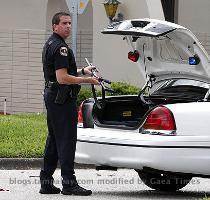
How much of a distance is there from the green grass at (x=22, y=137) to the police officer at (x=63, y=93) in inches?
153

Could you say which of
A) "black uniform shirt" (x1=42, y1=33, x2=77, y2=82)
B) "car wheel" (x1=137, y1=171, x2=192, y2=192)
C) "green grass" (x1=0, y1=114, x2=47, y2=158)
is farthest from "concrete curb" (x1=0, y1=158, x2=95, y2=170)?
"black uniform shirt" (x1=42, y1=33, x2=77, y2=82)

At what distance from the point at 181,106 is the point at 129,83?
465 inches

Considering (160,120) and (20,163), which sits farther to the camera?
(20,163)

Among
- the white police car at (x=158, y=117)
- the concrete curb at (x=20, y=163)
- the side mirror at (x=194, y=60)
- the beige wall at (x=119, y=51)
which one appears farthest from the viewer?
the beige wall at (x=119, y=51)

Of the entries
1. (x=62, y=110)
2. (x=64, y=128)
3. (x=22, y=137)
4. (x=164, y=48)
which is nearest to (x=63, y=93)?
(x=62, y=110)

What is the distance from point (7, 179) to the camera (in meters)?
12.8

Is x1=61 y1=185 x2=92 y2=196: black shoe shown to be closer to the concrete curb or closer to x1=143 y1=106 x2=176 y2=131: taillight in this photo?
x1=143 y1=106 x2=176 y2=131: taillight

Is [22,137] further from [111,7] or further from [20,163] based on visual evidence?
[111,7]

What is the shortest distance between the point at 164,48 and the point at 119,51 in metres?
11.7

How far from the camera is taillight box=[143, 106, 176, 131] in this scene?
10383 mm

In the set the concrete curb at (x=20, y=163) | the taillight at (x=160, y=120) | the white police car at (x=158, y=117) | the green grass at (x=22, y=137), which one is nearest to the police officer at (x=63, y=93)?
the white police car at (x=158, y=117)

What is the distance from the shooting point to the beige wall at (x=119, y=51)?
74.6 ft

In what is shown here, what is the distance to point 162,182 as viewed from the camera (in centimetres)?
1141

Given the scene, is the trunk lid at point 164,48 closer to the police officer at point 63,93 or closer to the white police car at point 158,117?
the white police car at point 158,117
